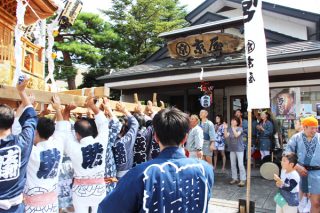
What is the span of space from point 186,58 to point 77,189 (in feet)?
27.0

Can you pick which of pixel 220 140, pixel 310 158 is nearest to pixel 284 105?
pixel 220 140

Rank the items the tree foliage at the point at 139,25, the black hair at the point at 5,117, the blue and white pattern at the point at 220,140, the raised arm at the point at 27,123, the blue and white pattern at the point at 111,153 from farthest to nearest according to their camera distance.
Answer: the tree foliage at the point at 139,25 → the blue and white pattern at the point at 220,140 → the blue and white pattern at the point at 111,153 → the raised arm at the point at 27,123 → the black hair at the point at 5,117

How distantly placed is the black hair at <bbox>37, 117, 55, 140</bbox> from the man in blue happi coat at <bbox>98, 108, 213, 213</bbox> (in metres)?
1.68

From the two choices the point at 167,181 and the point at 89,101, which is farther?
the point at 89,101

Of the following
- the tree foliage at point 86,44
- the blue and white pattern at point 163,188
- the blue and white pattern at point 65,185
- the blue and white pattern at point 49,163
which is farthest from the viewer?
the tree foliage at point 86,44

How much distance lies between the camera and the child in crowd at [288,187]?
4504 mm

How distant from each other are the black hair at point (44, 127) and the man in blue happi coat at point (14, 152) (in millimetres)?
363

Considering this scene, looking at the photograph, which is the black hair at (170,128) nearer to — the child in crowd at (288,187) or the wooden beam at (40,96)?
the wooden beam at (40,96)

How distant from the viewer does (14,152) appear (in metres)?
2.65

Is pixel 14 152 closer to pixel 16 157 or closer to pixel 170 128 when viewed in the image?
pixel 16 157

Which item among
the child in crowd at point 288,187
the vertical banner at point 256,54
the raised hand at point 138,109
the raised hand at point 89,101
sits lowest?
the child in crowd at point 288,187

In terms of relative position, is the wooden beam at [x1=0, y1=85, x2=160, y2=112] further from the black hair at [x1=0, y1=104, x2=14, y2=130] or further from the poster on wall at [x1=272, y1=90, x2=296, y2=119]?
the poster on wall at [x1=272, y1=90, x2=296, y2=119]

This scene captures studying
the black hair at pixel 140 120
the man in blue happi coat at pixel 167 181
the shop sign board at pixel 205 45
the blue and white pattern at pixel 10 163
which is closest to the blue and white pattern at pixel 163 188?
the man in blue happi coat at pixel 167 181

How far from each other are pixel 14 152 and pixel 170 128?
1.59 metres
